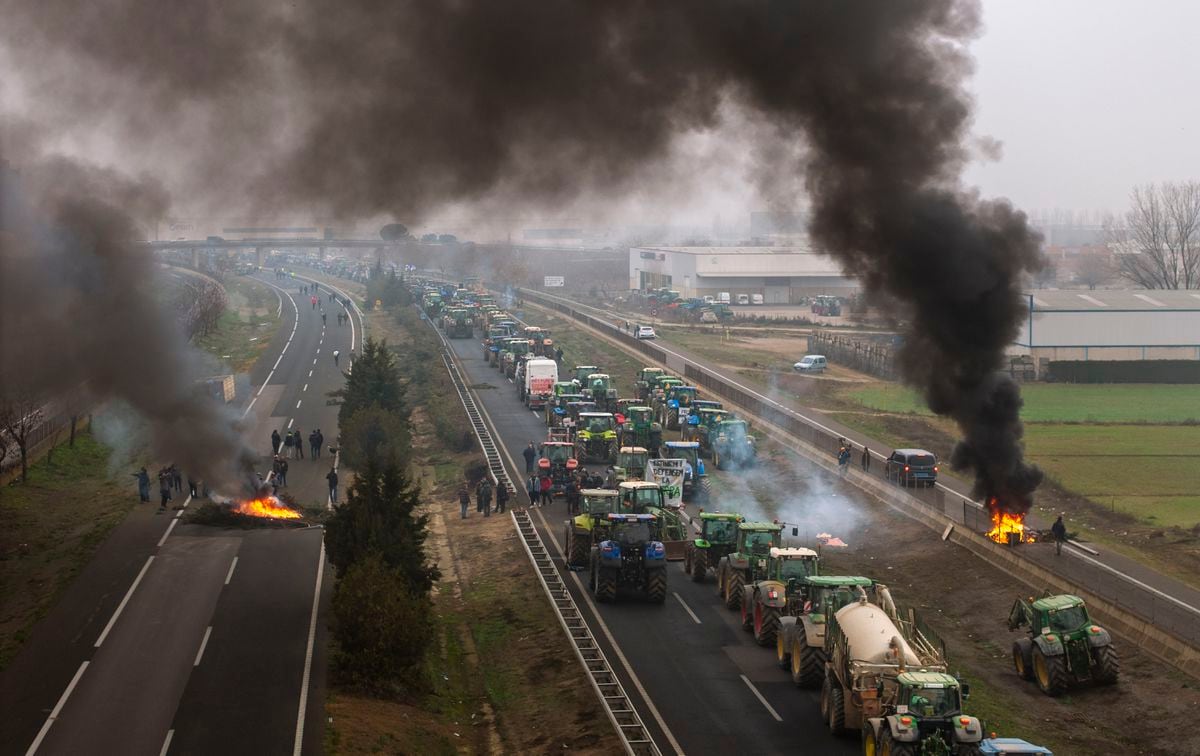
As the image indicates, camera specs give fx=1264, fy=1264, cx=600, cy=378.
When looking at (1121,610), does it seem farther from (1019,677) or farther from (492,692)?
(492,692)

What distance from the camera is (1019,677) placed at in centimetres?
3067

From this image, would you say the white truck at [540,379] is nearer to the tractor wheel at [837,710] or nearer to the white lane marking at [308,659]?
the white lane marking at [308,659]

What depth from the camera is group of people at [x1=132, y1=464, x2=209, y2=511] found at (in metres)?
48.8

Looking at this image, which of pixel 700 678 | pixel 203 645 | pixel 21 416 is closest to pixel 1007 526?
pixel 700 678

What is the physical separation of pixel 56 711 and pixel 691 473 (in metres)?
29.8

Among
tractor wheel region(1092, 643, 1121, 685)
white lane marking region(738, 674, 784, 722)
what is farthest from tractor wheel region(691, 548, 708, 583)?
tractor wheel region(1092, 643, 1121, 685)

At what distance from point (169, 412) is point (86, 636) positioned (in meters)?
12.7

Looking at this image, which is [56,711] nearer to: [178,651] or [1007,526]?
[178,651]

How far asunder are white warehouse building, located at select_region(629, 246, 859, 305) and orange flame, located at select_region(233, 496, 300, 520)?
103m

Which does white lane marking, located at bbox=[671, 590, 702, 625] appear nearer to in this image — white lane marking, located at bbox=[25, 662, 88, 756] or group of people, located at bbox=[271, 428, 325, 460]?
white lane marking, located at bbox=[25, 662, 88, 756]

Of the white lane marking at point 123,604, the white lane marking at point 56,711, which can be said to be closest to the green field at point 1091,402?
the white lane marking at point 123,604

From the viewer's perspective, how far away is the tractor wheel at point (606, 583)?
3688 centimetres

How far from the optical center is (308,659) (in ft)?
102

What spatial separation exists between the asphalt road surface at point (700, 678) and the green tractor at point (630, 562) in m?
0.53
